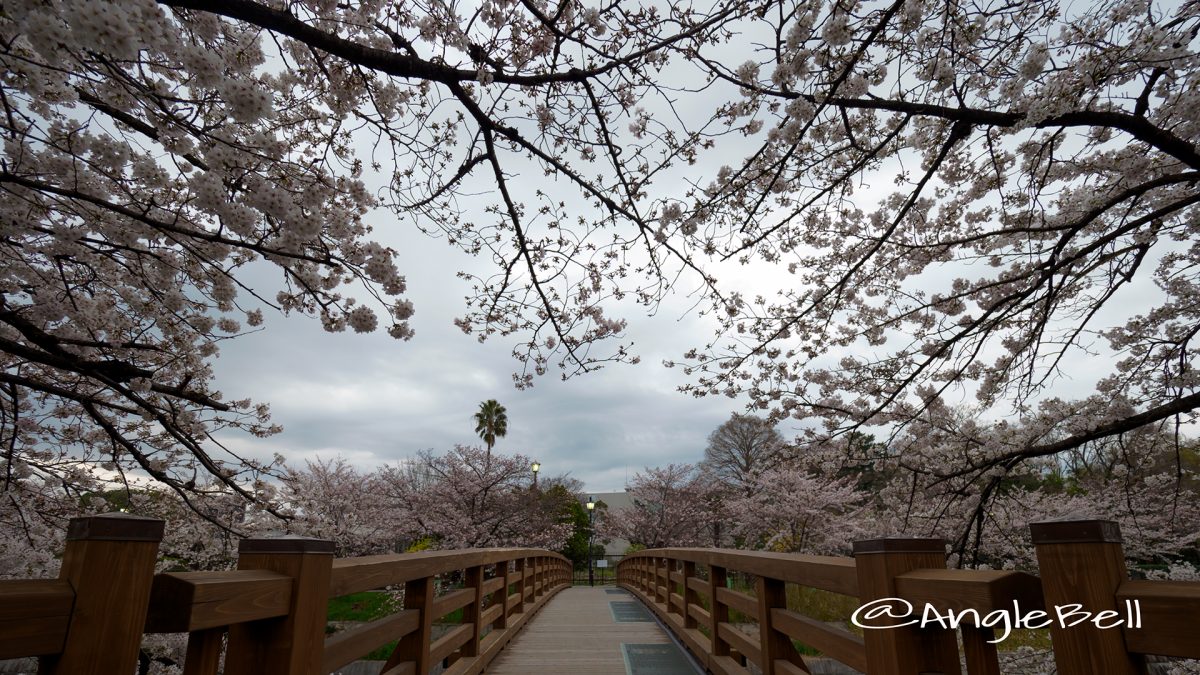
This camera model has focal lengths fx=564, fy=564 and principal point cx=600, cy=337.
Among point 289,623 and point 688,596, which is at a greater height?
point 289,623

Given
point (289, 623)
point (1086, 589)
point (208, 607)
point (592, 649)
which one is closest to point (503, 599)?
point (592, 649)

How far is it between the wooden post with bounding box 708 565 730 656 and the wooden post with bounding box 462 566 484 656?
5.15ft

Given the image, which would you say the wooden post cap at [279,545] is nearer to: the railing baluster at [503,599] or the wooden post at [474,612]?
the wooden post at [474,612]

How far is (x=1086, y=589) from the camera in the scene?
1.08 metres

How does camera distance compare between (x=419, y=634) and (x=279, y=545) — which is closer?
(x=279, y=545)

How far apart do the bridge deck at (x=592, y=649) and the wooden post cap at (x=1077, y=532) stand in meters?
3.35

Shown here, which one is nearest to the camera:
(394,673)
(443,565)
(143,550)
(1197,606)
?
(1197,606)

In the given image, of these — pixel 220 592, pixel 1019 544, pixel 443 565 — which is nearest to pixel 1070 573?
pixel 220 592

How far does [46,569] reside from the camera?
5398 millimetres

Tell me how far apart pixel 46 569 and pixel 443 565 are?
206 inches

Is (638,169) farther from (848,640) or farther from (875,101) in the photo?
(848,640)

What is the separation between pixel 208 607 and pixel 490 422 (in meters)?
32.8

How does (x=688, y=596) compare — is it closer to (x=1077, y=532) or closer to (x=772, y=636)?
(x=772, y=636)

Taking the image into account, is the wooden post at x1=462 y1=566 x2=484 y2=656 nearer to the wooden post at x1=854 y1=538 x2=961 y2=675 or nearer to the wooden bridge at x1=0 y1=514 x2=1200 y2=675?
the wooden bridge at x1=0 y1=514 x2=1200 y2=675
